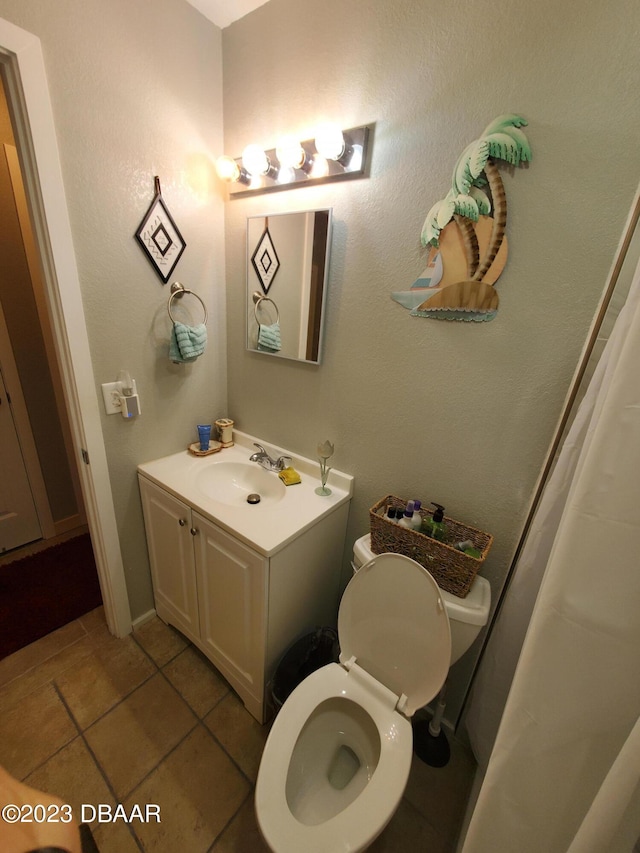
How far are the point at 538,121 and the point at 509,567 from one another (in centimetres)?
124

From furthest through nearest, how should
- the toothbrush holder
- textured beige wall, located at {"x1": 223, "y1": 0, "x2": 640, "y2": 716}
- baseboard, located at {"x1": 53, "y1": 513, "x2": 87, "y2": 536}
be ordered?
baseboard, located at {"x1": 53, "y1": 513, "x2": 87, "y2": 536}, the toothbrush holder, textured beige wall, located at {"x1": 223, "y1": 0, "x2": 640, "y2": 716}

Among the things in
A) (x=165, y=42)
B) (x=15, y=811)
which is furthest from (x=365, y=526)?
(x=165, y=42)

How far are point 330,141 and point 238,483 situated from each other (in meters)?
1.34

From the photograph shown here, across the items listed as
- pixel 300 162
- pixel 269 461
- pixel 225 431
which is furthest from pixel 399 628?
pixel 300 162

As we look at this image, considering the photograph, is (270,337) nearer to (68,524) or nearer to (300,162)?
(300,162)

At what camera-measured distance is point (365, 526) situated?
1.38 meters

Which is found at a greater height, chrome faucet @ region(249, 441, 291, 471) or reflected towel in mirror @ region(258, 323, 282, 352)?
reflected towel in mirror @ region(258, 323, 282, 352)

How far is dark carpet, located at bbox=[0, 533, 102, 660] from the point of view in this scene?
5.12 feet

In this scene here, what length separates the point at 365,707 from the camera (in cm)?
99

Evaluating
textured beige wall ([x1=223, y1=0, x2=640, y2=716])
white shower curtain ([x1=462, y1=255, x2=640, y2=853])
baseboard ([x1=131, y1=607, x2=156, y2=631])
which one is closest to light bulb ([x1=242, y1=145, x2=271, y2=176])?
textured beige wall ([x1=223, y1=0, x2=640, y2=716])

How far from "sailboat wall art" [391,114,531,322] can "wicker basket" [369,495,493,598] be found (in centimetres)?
68


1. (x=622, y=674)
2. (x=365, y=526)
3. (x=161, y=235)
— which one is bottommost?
(x=365, y=526)

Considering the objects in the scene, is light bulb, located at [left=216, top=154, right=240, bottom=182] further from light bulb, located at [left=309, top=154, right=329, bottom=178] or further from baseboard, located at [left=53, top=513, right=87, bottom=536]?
baseboard, located at [left=53, top=513, right=87, bottom=536]

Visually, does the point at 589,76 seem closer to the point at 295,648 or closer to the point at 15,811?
the point at 15,811
